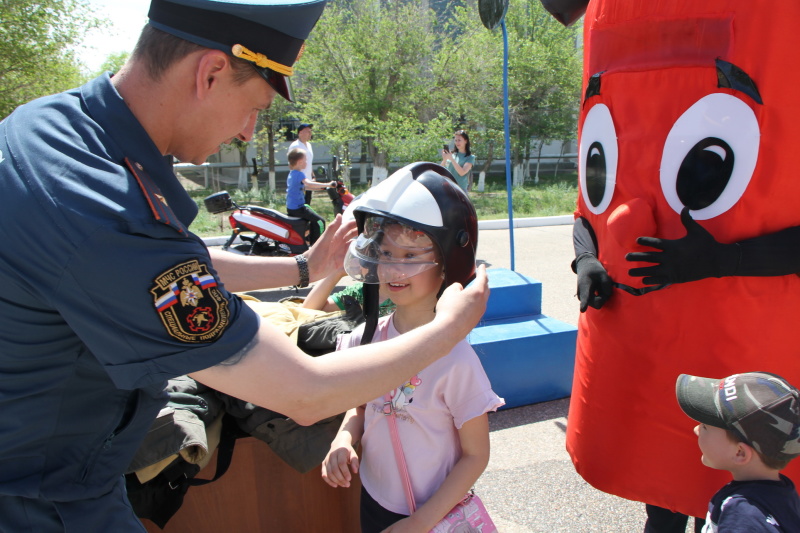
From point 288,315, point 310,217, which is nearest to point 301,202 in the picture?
point 310,217

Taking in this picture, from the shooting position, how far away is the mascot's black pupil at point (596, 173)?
6.66ft

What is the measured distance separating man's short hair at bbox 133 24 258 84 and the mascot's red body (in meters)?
1.26

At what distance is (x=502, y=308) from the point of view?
13.3ft

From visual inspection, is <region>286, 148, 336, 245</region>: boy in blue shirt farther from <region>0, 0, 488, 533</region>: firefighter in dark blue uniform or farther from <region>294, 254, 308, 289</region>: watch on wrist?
<region>0, 0, 488, 533</region>: firefighter in dark blue uniform

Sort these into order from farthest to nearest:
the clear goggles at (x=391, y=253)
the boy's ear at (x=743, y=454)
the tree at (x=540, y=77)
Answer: the tree at (x=540, y=77)
the clear goggles at (x=391, y=253)
the boy's ear at (x=743, y=454)

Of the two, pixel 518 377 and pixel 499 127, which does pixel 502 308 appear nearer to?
pixel 518 377

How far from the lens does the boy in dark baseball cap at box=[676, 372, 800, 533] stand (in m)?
1.41

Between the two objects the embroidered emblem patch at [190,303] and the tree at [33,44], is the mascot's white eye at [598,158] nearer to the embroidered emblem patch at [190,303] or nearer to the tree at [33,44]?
the embroidered emblem patch at [190,303]

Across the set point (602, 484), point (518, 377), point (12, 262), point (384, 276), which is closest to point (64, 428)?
point (12, 262)

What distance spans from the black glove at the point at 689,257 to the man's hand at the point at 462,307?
63cm

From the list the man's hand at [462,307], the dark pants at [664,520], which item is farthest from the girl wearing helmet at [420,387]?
the dark pants at [664,520]

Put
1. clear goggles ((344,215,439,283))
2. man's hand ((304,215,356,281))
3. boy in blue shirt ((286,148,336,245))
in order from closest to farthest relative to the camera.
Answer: clear goggles ((344,215,439,283)) → man's hand ((304,215,356,281)) → boy in blue shirt ((286,148,336,245))

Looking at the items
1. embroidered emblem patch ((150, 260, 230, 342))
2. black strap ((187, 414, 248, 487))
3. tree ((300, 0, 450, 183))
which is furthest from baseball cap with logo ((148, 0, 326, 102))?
tree ((300, 0, 450, 183))

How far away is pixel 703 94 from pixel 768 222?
425 mm
